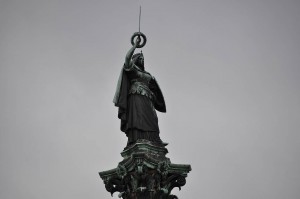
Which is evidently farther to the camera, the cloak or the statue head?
the statue head

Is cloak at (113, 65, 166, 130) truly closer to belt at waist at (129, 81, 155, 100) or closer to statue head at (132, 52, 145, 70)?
belt at waist at (129, 81, 155, 100)

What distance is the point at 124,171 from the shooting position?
17953 millimetres

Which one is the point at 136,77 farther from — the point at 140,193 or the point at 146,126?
the point at 140,193

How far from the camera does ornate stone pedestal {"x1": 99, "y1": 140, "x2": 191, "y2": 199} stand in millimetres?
17578

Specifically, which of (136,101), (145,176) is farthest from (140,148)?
(136,101)

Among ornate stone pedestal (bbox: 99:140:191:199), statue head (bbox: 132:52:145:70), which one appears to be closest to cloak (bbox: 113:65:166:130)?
statue head (bbox: 132:52:145:70)

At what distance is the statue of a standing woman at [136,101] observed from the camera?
758 inches

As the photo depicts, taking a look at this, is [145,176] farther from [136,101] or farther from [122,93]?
[122,93]

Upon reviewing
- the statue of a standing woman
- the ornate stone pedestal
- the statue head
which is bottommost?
the ornate stone pedestal

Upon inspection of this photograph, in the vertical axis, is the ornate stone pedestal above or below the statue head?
below

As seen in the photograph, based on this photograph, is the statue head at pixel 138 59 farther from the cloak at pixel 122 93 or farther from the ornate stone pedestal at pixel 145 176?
the ornate stone pedestal at pixel 145 176

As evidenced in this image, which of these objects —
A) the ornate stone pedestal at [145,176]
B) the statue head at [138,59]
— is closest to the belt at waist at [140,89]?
the statue head at [138,59]

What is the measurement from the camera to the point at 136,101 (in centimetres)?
1992

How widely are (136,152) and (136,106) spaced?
216 centimetres
